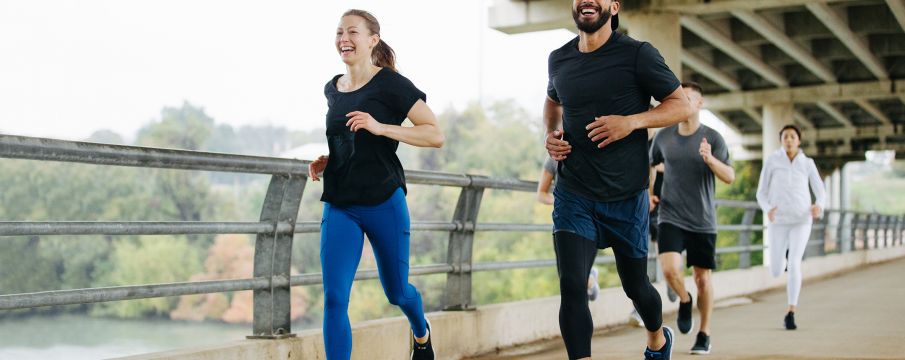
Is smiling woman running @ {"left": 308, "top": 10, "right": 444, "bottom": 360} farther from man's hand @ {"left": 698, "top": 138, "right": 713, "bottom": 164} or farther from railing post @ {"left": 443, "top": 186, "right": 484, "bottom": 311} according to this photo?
man's hand @ {"left": 698, "top": 138, "right": 713, "bottom": 164}

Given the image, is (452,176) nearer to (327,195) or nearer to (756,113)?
(327,195)

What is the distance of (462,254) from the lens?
8773mm

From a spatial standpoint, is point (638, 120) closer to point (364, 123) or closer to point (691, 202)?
point (364, 123)

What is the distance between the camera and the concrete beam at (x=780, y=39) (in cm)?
3162

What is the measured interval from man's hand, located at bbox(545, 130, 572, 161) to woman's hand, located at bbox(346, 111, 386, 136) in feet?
2.55

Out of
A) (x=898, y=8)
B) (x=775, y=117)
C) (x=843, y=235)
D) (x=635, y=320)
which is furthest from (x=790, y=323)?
(x=775, y=117)

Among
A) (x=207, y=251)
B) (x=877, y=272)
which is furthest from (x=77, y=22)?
(x=877, y=272)

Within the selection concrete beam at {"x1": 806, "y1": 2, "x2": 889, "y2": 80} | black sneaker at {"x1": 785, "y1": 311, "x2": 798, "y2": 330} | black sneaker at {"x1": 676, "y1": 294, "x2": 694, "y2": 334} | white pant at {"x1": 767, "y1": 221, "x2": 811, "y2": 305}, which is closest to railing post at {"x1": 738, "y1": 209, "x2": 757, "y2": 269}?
white pant at {"x1": 767, "y1": 221, "x2": 811, "y2": 305}

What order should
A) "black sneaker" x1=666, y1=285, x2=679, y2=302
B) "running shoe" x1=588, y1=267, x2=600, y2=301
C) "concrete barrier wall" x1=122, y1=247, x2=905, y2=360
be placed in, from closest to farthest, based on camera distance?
1. "concrete barrier wall" x1=122, y1=247, x2=905, y2=360
2. "running shoe" x1=588, y1=267, x2=600, y2=301
3. "black sneaker" x1=666, y1=285, x2=679, y2=302

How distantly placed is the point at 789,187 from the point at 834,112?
49.4m

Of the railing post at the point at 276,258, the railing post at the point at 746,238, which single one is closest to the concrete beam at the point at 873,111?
the railing post at the point at 746,238

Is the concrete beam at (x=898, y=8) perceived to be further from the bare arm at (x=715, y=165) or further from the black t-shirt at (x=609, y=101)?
the black t-shirt at (x=609, y=101)

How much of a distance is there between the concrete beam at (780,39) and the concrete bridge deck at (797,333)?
15.7 m

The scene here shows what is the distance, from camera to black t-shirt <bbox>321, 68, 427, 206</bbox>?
5699 mm
